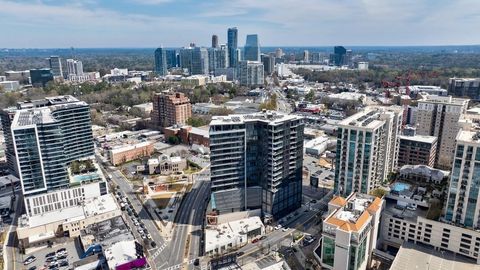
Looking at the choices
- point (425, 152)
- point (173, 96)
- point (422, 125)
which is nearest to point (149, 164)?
point (173, 96)

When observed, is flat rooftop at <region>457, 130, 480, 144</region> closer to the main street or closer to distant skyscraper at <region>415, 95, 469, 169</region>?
distant skyscraper at <region>415, 95, 469, 169</region>

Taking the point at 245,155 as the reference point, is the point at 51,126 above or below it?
above

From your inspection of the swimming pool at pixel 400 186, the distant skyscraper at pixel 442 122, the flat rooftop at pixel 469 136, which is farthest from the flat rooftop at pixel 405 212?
the distant skyscraper at pixel 442 122

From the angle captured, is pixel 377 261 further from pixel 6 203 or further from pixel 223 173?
pixel 6 203

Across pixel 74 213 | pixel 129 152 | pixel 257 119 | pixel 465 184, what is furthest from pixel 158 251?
pixel 129 152

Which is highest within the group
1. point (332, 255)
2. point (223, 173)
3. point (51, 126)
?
point (51, 126)

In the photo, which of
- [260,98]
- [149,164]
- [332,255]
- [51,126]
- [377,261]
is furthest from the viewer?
[260,98]

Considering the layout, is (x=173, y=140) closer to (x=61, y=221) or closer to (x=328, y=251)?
(x=61, y=221)
